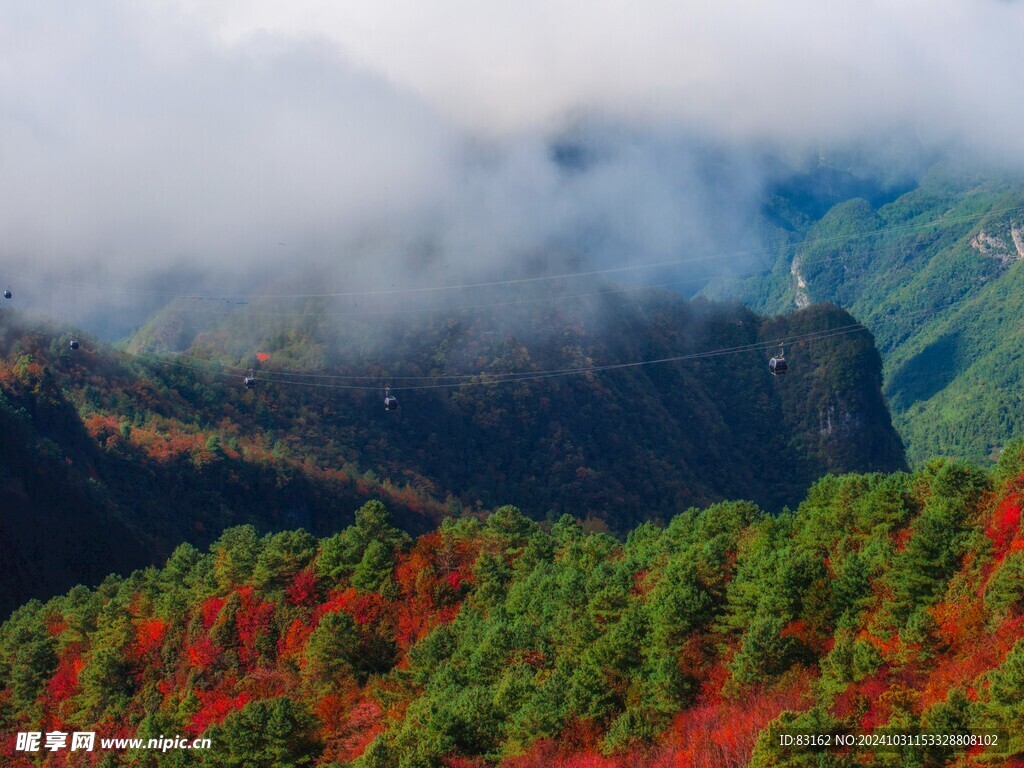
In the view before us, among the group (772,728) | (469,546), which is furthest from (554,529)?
(772,728)

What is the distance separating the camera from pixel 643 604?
77.5m

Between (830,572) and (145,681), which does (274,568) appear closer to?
(145,681)

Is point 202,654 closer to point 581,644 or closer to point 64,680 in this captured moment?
point 64,680

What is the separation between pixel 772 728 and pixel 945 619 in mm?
18242

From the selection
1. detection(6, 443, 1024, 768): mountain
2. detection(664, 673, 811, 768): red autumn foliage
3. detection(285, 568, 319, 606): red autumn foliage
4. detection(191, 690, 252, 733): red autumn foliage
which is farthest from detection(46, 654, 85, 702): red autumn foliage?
detection(664, 673, 811, 768): red autumn foliage

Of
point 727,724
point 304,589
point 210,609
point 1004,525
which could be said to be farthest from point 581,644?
point 210,609

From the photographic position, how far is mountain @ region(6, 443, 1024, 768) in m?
62.5

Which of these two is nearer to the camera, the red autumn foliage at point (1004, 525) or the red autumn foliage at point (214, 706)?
the red autumn foliage at point (1004, 525)

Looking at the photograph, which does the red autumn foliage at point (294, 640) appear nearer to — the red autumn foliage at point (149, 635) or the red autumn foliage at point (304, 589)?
the red autumn foliage at point (304, 589)

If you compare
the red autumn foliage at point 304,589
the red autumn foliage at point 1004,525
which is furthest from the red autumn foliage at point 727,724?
the red autumn foliage at point 304,589

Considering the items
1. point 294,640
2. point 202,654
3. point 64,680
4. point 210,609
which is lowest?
point 294,640

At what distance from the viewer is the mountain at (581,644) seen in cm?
6253

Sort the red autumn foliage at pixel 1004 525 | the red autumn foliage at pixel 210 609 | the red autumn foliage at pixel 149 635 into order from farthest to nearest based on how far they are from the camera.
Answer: the red autumn foliage at pixel 149 635
the red autumn foliage at pixel 210 609
the red autumn foliage at pixel 1004 525

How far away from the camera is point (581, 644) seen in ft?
247
